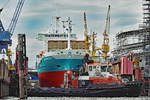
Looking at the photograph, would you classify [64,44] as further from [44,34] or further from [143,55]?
[143,55]

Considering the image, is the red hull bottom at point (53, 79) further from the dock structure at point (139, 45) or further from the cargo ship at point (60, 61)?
the dock structure at point (139, 45)

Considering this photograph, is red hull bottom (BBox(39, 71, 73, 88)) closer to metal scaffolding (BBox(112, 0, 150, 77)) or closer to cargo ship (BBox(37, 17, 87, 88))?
cargo ship (BBox(37, 17, 87, 88))

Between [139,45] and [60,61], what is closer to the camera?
[60,61]

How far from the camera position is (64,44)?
300 feet

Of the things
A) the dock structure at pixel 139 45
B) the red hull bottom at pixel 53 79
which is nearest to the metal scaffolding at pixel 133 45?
the dock structure at pixel 139 45

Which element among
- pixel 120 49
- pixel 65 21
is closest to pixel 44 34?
pixel 65 21

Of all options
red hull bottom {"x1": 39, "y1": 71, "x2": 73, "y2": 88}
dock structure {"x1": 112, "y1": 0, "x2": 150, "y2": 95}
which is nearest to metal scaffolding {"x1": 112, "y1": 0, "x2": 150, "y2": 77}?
dock structure {"x1": 112, "y1": 0, "x2": 150, "y2": 95}

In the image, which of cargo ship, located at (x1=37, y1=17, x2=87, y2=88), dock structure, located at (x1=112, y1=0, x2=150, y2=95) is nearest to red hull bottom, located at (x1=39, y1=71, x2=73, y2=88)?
cargo ship, located at (x1=37, y1=17, x2=87, y2=88)

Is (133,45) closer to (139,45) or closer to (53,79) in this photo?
(139,45)

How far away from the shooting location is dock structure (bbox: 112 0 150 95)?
9949 cm

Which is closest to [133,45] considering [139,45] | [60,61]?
[139,45]

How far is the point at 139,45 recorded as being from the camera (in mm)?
128750

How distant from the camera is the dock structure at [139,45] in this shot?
3917 inches

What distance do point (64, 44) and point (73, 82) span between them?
28178 mm
